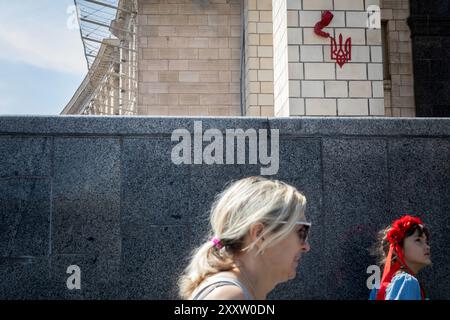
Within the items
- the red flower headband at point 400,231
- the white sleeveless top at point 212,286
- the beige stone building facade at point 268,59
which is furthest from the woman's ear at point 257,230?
the beige stone building facade at point 268,59

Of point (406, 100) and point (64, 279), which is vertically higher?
point (406, 100)

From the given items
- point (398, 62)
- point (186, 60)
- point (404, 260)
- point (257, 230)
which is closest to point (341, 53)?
point (404, 260)

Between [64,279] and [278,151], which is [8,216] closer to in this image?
[64,279]

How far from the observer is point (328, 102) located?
1047 centimetres

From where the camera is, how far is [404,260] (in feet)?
15.6

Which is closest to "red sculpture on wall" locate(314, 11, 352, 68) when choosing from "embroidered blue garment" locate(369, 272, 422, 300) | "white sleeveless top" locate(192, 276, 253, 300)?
"embroidered blue garment" locate(369, 272, 422, 300)

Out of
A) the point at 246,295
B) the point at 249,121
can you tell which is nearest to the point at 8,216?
the point at 249,121

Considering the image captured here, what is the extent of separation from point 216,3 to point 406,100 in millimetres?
5786

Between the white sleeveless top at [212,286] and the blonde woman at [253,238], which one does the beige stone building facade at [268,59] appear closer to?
the blonde woman at [253,238]

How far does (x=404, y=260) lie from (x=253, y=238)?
2.30 metres

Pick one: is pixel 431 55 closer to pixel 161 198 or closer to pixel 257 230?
pixel 161 198

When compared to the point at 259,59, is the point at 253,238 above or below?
below

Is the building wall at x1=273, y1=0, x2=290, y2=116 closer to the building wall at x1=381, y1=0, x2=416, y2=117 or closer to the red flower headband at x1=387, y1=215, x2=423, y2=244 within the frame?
the red flower headband at x1=387, y1=215, x2=423, y2=244
